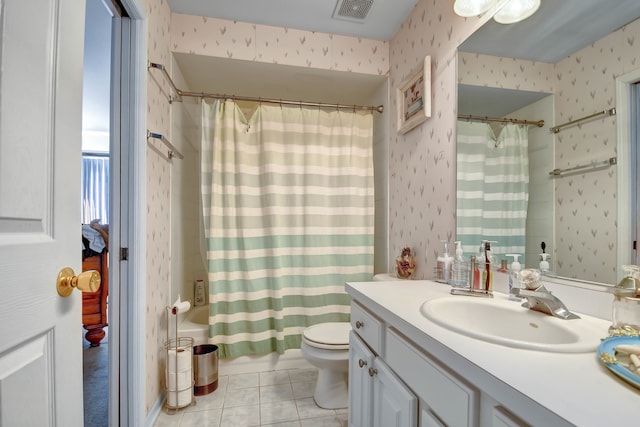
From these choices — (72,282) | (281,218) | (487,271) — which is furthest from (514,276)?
(281,218)

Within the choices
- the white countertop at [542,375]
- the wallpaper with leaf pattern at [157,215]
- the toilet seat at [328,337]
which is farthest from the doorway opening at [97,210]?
the white countertop at [542,375]

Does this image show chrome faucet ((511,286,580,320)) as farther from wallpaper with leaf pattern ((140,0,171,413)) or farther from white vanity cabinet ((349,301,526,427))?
wallpaper with leaf pattern ((140,0,171,413))

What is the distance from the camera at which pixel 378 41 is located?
2.22 m

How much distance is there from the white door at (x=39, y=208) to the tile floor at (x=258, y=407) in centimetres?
113

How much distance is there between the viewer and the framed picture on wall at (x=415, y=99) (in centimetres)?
165

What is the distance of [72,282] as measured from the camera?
23.8 inches

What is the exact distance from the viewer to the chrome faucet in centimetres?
83

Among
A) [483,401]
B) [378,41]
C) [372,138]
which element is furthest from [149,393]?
[378,41]

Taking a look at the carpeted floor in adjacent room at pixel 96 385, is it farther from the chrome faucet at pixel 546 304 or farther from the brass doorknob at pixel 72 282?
the chrome faucet at pixel 546 304

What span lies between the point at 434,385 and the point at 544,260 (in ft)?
2.16

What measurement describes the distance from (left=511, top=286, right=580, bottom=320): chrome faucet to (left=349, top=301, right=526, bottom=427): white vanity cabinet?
15.9 inches

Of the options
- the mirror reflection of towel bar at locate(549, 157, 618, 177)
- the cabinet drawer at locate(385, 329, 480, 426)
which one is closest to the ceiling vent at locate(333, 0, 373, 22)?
the mirror reflection of towel bar at locate(549, 157, 618, 177)

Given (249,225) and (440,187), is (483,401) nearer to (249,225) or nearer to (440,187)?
(440,187)

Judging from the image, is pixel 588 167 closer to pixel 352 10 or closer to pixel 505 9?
pixel 505 9
